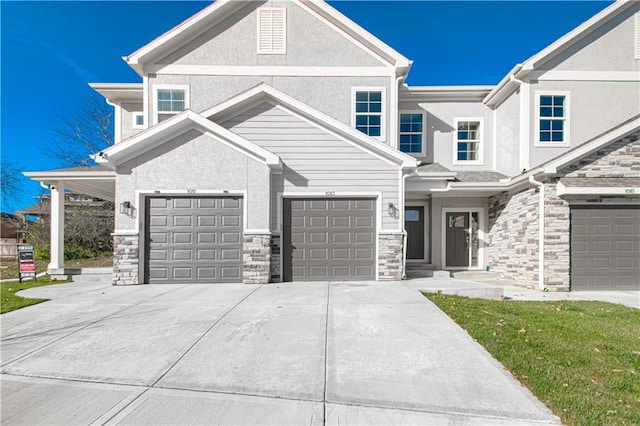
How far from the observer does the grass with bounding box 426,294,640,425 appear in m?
2.90

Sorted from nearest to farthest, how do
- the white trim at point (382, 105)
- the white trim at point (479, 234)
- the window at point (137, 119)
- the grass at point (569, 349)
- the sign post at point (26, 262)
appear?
the grass at point (569, 349), the sign post at point (26, 262), the white trim at point (382, 105), the white trim at point (479, 234), the window at point (137, 119)

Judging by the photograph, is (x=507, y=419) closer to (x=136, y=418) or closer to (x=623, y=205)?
(x=136, y=418)

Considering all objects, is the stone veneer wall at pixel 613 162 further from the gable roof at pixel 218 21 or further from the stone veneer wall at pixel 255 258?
the stone veneer wall at pixel 255 258

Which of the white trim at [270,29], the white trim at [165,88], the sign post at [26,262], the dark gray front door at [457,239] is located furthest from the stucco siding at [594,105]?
the sign post at [26,262]

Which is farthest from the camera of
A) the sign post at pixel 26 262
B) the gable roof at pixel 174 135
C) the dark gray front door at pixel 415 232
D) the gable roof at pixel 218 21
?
the dark gray front door at pixel 415 232

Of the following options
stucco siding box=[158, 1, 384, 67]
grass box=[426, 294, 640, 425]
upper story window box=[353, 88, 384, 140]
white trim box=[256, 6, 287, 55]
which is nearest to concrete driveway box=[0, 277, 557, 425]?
grass box=[426, 294, 640, 425]

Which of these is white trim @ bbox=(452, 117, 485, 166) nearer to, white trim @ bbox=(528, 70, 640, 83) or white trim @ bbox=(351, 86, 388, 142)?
white trim @ bbox=(528, 70, 640, 83)

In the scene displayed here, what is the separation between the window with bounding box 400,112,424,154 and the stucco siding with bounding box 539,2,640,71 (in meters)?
4.55

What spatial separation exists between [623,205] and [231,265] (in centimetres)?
1102

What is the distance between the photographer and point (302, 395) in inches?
118

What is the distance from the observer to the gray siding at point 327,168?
354 inches

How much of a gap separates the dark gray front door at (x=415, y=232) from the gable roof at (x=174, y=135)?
18.5 feet

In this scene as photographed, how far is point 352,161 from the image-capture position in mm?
9016

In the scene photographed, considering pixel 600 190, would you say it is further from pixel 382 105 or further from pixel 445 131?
pixel 382 105
